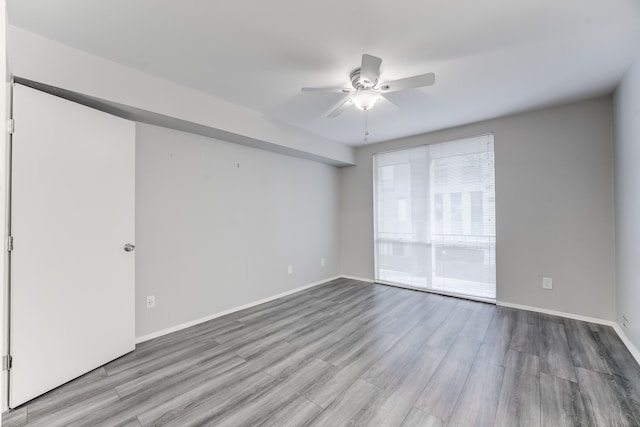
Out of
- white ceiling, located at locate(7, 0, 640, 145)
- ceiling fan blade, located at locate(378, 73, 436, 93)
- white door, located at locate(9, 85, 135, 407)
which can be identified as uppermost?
white ceiling, located at locate(7, 0, 640, 145)

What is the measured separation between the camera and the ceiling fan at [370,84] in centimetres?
206

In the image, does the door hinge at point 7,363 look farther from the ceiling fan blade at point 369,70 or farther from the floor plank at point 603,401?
the floor plank at point 603,401

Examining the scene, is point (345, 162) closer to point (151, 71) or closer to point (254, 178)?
point (254, 178)

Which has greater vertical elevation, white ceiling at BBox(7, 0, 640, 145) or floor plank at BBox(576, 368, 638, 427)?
white ceiling at BBox(7, 0, 640, 145)

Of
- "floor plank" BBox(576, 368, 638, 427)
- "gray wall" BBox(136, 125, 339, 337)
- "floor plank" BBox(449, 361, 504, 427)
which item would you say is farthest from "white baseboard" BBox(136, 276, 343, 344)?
"floor plank" BBox(576, 368, 638, 427)

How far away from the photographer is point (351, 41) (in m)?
2.08

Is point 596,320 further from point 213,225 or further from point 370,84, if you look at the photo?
point 213,225

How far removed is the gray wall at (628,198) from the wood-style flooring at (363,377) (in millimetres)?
390

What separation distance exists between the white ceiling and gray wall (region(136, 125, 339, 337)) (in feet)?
2.64

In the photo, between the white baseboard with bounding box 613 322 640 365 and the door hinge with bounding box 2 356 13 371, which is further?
the white baseboard with bounding box 613 322 640 365

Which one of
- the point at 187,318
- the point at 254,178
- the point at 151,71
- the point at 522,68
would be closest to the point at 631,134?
the point at 522,68

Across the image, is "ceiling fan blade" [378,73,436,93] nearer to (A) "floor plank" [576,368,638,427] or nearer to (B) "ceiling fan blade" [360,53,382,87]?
(B) "ceiling fan blade" [360,53,382,87]

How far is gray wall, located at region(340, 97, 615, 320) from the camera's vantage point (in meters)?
3.08

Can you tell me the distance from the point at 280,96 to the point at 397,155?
7.85ft
